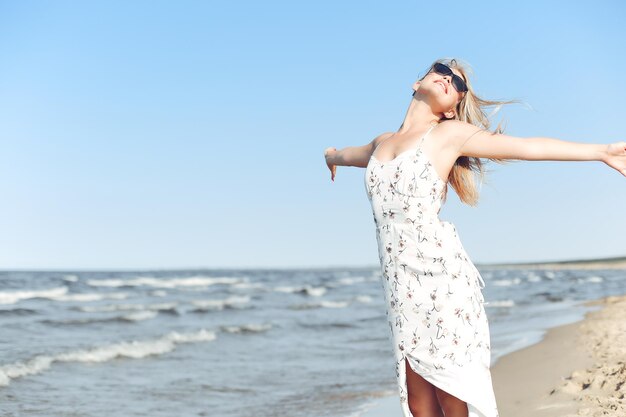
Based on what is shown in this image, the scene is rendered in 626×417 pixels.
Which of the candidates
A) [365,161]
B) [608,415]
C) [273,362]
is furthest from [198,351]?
[365,161]

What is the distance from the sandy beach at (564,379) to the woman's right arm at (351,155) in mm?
2559

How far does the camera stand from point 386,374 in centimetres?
923

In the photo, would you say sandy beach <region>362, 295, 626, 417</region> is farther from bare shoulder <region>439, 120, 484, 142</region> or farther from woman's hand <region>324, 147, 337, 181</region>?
bare shoulder <region>439, 120, 484, 142</region>

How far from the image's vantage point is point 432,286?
304 cm

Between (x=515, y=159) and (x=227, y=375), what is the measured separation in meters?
7.33

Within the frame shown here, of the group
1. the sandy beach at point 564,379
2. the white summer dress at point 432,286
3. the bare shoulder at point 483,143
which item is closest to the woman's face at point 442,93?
the bare shoulder at point 483,143

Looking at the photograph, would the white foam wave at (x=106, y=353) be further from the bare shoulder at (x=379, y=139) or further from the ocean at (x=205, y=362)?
the bare shoulder at (x=379, y=139)

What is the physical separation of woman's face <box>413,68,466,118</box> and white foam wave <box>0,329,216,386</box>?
23.5 feet

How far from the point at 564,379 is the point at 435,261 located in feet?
13.7

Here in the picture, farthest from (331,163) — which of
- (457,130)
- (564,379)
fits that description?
(564,379)

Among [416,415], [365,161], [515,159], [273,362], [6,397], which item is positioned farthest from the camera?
[273,362]

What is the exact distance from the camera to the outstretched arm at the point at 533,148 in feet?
9.35

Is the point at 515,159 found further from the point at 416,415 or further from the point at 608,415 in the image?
the point at 608,415

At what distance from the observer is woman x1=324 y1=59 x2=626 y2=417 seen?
3014 millimetres
